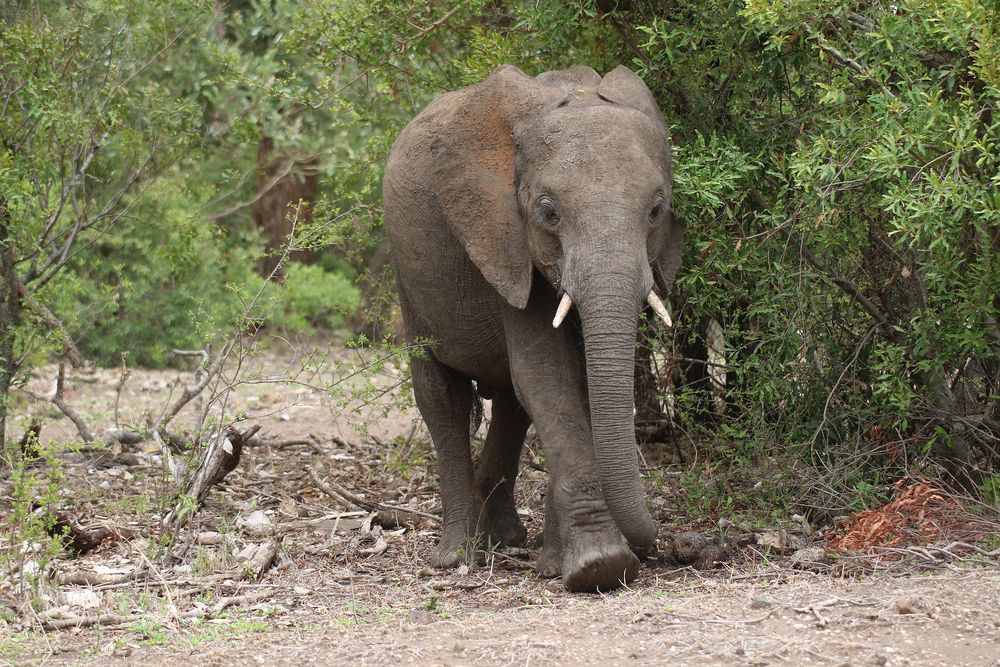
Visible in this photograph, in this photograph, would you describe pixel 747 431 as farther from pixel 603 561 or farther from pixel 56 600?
pixel 56 600

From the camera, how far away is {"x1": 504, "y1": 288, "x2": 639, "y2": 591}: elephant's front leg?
650cm

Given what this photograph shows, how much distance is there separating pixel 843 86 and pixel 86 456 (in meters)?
6.58

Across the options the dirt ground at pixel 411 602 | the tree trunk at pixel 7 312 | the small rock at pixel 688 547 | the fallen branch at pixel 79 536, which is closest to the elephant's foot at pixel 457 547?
the dirt ground at pixel 411 602

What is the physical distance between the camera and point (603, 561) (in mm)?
6438

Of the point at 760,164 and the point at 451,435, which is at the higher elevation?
the point at 760,164

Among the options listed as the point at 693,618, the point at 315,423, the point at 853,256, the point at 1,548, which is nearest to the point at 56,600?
the point at 1,548

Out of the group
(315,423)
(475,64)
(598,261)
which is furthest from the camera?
(315,423)

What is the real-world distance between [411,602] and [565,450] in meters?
1.09

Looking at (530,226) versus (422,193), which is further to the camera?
(422,193)

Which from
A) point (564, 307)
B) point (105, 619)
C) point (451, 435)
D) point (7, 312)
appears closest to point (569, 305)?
point (564, 307)

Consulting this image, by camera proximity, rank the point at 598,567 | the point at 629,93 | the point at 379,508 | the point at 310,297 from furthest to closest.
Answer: the point at 310,297 → the point at 379,508 → the point at 629,93 → the point at 598,567

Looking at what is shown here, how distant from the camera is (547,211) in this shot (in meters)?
6.55

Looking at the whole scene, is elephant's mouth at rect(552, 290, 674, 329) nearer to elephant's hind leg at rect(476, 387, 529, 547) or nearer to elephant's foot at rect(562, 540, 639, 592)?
elephant's foot at rect(562, 540, 639, 592)

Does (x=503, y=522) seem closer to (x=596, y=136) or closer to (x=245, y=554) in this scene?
(x=245, y=554)
